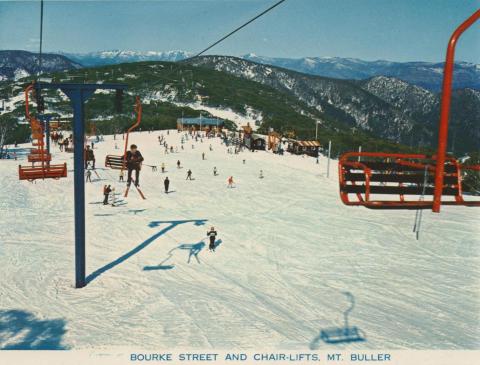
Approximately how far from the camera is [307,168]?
145 feet

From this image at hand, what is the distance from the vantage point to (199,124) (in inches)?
2908

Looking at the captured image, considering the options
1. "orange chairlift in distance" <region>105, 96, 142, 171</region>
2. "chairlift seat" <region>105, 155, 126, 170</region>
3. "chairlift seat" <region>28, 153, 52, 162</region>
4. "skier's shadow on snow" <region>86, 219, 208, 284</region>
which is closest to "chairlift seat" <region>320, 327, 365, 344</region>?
"skier's shadow on snow" <region>86, 219, 208, 284</region>

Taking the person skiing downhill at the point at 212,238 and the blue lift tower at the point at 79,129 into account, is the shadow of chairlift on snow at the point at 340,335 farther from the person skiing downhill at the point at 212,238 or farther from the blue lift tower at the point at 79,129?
the blue lift tower at the point at 79,129

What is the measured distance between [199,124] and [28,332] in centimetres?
6662

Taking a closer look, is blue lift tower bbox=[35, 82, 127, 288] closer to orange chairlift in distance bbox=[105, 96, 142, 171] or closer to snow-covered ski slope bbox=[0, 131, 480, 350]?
orange chairlift in distance bbox=[105, 96, 142, 171]

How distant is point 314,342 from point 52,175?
39.1ft

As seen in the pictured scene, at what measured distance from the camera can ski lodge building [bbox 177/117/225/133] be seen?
72312mm

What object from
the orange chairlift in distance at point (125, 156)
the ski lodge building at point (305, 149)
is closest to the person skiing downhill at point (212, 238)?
the orange chairlift in distance at point (125, 156)

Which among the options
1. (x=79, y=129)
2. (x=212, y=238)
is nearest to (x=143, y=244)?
(x=212, y=238)

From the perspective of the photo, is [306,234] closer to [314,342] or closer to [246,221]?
[246,221]

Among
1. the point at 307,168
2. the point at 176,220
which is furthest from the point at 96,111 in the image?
the point at 176,220

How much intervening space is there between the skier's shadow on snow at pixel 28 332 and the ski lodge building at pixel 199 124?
62688 millimetres

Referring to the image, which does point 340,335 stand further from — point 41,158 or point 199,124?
point 199,124

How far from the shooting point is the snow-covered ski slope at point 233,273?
32.4 feet
